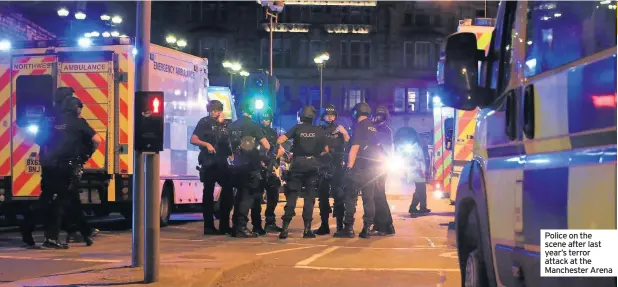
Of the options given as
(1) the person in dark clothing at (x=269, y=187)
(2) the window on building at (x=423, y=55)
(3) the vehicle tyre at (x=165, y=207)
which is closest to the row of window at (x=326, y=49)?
(2) the window on building at (x=423, y=55)

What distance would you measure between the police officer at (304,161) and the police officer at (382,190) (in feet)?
3.28

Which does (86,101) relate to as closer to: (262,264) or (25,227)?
(25,227)

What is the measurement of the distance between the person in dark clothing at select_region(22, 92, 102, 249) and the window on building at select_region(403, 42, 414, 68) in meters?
46.5

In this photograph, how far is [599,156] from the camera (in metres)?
2.82

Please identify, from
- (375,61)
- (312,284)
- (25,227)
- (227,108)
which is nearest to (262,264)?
(312,284)

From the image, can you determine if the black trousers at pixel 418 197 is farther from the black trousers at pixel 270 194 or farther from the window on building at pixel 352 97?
the window on building at pixel 352 97

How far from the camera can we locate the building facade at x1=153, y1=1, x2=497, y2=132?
5462 centimetres

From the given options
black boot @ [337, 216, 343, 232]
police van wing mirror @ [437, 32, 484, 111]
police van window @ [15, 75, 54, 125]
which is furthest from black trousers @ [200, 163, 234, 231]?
police van wing mirror @ [437, 32, 484, 111]

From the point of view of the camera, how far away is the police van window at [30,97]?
39.2 ft

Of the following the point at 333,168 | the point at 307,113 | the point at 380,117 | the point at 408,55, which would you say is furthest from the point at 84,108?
the point at 408,55

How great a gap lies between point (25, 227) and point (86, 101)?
2.39m

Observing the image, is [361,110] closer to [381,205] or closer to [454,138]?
[381,205]

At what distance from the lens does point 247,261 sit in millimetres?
8258

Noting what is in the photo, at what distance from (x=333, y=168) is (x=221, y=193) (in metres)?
1.75
